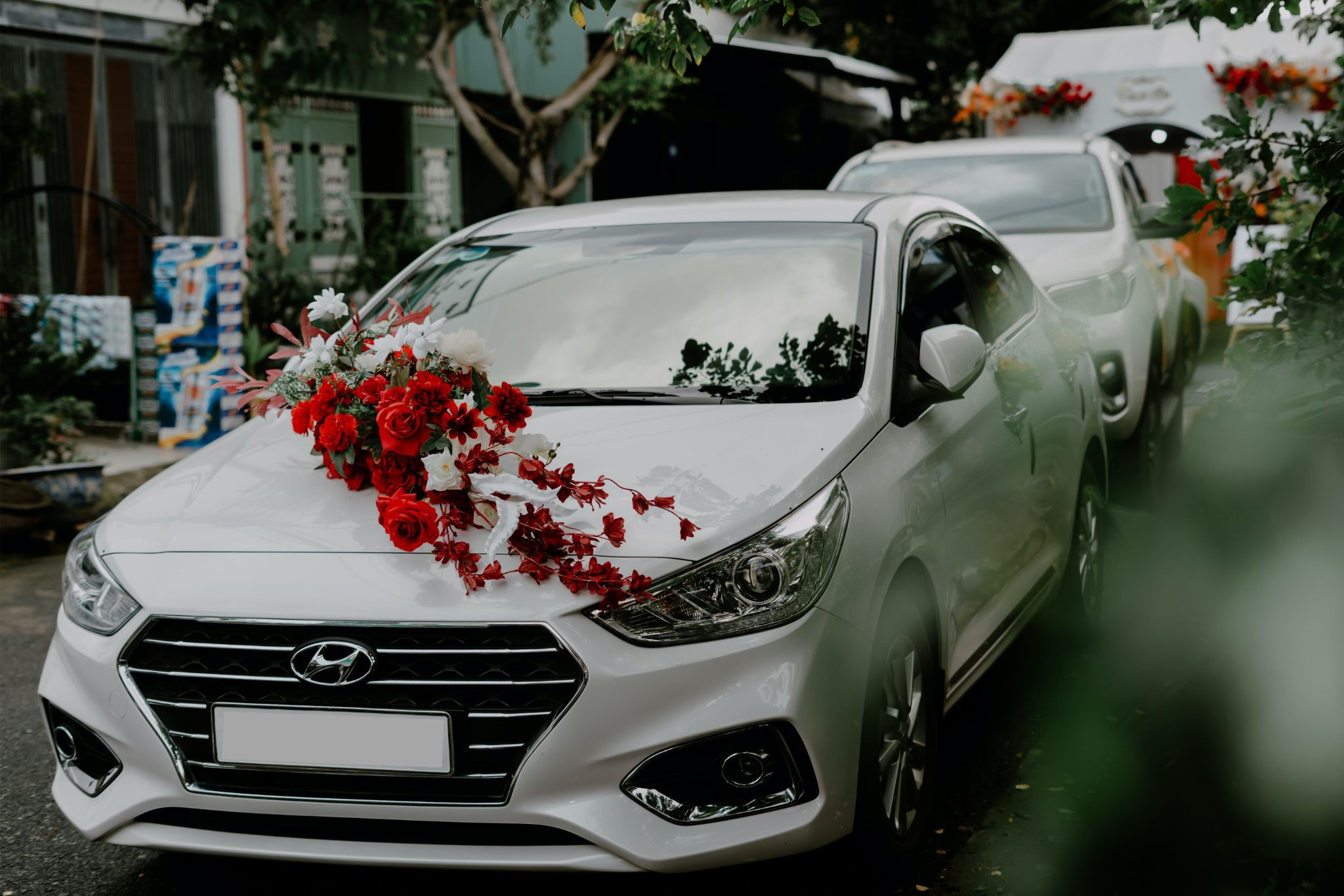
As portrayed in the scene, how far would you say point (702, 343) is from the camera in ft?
13.0

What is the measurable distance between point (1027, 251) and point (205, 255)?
5248 millimetres

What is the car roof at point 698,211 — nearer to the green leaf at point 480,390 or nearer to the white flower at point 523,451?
the green leaf at point 480,390

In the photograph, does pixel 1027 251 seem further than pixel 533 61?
No

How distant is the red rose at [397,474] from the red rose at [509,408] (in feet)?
0.63

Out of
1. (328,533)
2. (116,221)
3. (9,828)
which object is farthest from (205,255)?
(328,533)

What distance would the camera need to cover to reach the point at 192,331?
32.7 feet

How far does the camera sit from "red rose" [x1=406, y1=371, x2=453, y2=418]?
3.30 meters

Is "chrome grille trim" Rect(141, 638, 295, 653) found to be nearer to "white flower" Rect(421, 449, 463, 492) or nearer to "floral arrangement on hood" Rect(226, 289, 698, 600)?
"floral arrangement on hood" Rect(226, 289, 698, 600)

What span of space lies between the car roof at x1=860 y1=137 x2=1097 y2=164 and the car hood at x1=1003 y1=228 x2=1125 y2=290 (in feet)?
3.54

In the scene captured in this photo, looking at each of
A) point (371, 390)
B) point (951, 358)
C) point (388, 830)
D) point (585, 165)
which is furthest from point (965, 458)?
point (585, 165)

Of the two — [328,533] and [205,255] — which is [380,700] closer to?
[328,533]

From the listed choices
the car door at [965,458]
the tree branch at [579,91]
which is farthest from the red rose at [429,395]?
the tree branch at [579,91]

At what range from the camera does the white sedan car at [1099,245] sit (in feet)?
24.8

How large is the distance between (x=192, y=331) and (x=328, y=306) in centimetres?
668
